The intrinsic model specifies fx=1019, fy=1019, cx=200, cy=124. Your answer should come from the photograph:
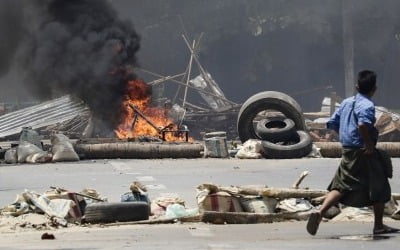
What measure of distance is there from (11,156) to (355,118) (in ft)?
47.4

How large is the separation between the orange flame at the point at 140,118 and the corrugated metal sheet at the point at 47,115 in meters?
1.84

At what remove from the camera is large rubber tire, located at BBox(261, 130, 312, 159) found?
22578mm

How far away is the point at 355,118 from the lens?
9758mm

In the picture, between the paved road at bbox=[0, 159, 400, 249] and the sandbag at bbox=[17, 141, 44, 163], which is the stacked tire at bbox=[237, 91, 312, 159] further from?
the sandbag at bbox=[17, 141, 44, 163]

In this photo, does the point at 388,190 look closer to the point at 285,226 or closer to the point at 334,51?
the point at 285,226

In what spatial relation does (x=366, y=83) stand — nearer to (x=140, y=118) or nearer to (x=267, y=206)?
(x=267, y=206)

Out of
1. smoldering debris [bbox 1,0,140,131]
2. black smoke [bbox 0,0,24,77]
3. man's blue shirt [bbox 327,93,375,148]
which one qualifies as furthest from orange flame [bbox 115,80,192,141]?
man's blue shirt [bbox 327,93,375,148]

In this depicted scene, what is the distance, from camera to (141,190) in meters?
12.1

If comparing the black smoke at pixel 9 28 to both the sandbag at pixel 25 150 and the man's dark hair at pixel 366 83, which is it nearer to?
the sandbag at pixel 25 150

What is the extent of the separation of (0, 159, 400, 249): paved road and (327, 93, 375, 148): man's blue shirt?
3.05 feet

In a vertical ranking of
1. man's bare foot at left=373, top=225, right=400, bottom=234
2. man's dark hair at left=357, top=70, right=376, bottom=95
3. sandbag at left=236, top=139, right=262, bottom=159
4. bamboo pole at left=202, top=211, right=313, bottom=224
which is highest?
man's dark hair at left=357, top=70, right=376, bottom=95

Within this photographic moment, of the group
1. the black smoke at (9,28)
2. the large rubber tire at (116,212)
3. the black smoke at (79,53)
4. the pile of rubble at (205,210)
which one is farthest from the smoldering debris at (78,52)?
the large rubber tire at (116,212)

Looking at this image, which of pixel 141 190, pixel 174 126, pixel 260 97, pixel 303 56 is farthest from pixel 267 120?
pixel 303 56

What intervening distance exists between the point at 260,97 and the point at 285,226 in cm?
1441
